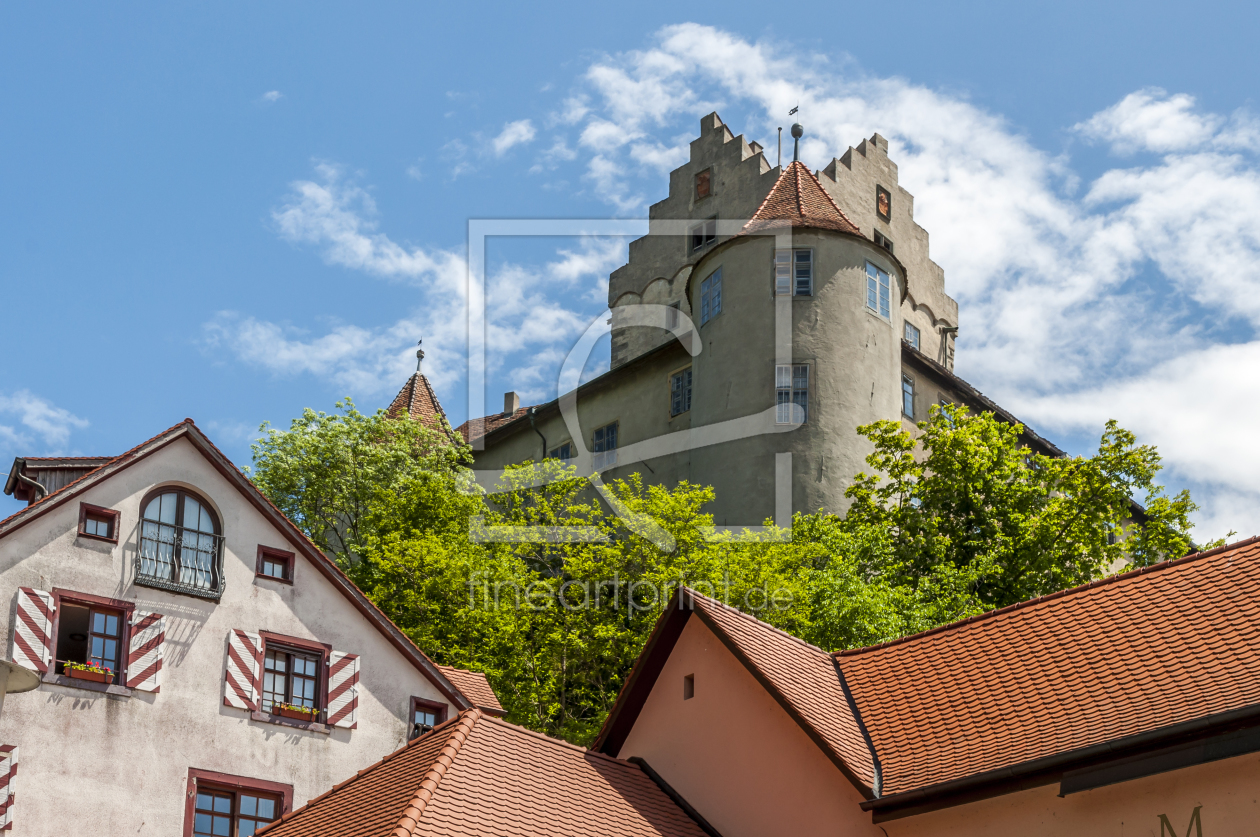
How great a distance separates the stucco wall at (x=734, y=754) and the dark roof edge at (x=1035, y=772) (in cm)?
80

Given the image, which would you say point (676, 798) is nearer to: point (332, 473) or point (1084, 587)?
point (1084, 587)

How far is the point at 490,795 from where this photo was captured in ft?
53.6

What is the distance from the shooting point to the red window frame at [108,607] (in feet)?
83.3

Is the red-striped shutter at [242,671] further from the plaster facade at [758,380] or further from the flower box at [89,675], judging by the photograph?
the plaster facade at [758,380]

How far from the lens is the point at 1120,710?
51.9ft

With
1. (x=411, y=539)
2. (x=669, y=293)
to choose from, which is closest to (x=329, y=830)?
(x=411, y=539)

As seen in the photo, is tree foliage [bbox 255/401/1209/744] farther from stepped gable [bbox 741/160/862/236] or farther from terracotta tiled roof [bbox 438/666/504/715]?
stepped gable [bbox 741/160/862/236]

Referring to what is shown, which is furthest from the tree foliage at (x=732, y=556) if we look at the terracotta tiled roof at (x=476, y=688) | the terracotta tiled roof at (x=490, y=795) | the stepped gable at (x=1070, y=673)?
the terracotta tiled roof at (x=490, y=795)

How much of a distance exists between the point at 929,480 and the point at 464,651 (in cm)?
1337

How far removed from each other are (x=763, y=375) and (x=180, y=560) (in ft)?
68.4

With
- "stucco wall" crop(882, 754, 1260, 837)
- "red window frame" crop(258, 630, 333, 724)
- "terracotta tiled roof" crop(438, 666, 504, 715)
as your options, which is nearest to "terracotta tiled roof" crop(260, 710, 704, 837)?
"stucco wall" crop(882, 754, 1260, 837)

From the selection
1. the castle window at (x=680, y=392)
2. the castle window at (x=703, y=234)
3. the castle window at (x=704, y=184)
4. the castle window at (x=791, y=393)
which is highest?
the castle window at (x=704, y=184)

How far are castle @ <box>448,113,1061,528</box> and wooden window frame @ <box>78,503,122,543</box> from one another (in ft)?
64.4

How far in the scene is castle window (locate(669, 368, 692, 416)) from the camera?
156 ft
